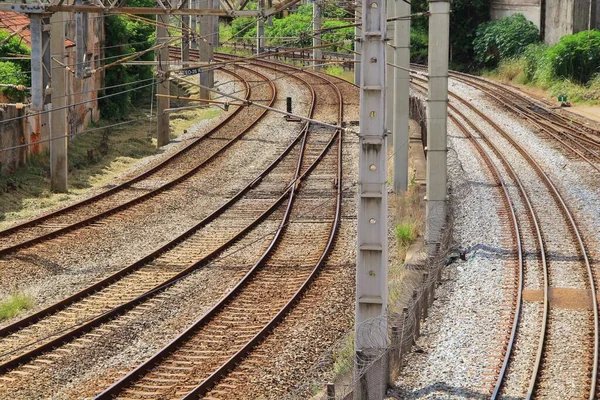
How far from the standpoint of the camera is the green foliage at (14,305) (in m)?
15.3

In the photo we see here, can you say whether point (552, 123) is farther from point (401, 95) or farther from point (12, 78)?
point (12, 78)

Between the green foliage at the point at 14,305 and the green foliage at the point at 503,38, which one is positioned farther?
Answer: the green foliage at the point at 503,38

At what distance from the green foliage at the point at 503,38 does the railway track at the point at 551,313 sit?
26.8m

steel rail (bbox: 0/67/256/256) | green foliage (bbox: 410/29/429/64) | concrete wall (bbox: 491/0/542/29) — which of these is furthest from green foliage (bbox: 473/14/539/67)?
steel rail (bbox: 0/67/256/256)

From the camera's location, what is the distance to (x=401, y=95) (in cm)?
2231

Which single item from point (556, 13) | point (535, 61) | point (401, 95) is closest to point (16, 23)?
point (401, 95)

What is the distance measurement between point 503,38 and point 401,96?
31.8 m

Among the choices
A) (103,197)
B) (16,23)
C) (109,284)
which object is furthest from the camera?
(16,23)

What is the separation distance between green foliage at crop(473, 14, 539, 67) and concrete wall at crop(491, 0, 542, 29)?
32 cm

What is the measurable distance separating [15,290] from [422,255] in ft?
21.4

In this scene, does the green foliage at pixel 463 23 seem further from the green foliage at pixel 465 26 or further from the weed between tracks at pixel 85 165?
the weed between tracks at pixel 85 165

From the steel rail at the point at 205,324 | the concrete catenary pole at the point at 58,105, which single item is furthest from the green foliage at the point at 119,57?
the steel rail at the point at 205,324

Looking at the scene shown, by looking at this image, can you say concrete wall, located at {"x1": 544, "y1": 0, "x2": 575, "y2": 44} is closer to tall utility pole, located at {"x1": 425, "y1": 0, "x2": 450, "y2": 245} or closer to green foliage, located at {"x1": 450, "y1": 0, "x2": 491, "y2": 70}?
green foliage, located at {"x1": 450, "y1": 0, "x2": 491, "y2": 70}

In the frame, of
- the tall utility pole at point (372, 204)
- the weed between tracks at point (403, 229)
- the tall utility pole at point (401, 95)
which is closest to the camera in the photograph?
the tall utility pole at point (372, 204)
